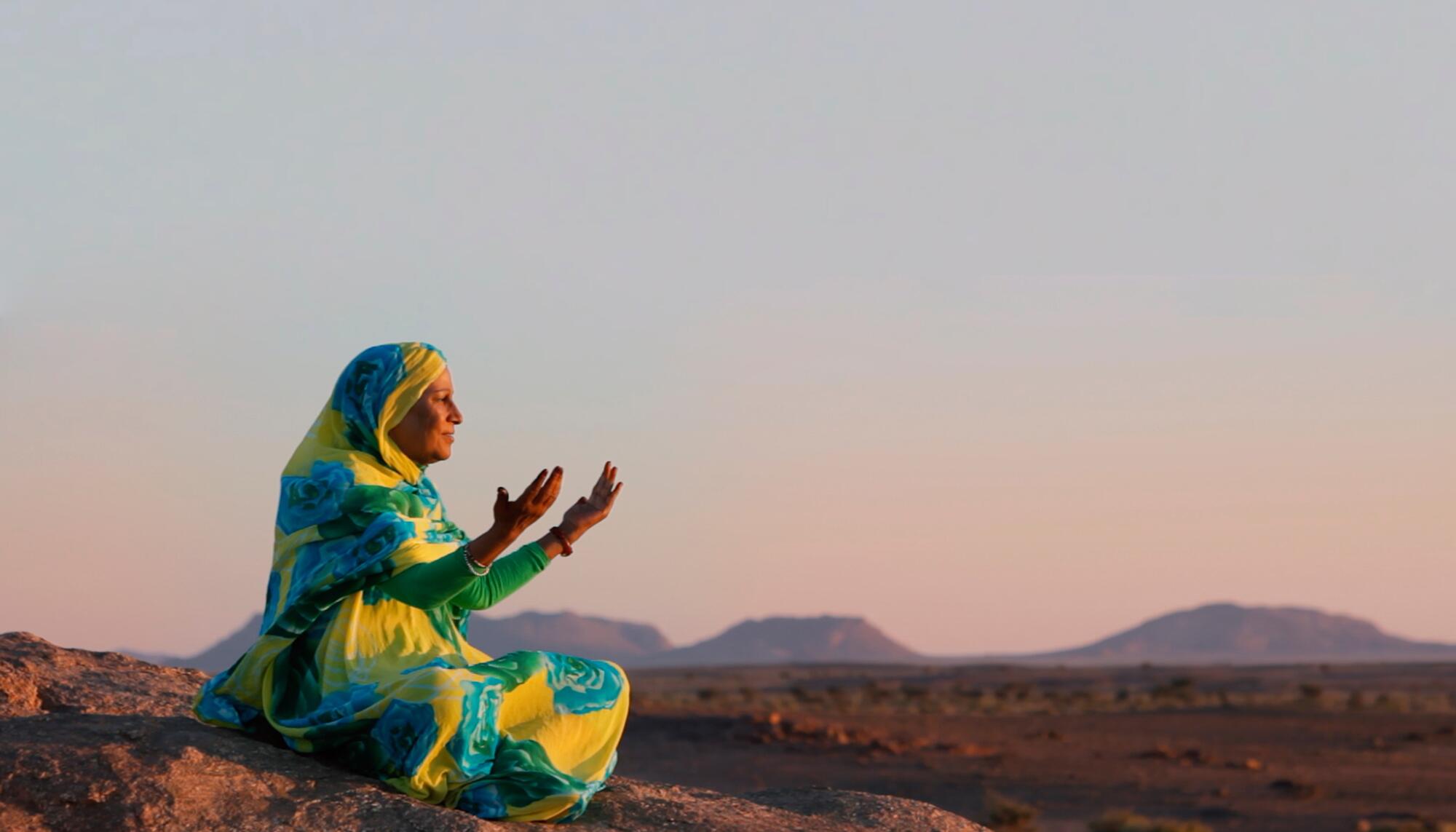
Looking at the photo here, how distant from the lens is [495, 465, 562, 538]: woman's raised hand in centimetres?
565

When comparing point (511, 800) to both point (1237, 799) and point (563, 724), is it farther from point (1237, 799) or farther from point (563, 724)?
point (1237, 799)

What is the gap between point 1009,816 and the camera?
71.2ft

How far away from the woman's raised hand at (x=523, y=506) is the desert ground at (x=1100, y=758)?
17.2m

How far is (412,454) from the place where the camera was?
6352 millimetres

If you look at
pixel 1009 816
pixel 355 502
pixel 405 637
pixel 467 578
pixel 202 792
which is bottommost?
pixel 1009 816

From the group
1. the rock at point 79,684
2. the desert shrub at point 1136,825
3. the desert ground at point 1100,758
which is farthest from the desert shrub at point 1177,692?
the rock at point 79,684

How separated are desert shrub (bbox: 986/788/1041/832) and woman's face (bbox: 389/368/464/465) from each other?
53.9 feet

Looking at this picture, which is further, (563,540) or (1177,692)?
(1177,692)

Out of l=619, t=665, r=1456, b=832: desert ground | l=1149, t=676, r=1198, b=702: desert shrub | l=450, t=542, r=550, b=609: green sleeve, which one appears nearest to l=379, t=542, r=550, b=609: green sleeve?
l=450, t=542, r=550, b=609: green sleeve

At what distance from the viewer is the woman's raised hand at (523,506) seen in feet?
18.5

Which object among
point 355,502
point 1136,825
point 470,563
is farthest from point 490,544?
point 1136,825

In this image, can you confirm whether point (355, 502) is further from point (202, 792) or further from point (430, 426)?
point (202, 792)

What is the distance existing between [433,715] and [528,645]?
599 ft

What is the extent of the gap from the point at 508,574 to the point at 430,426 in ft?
2.55
